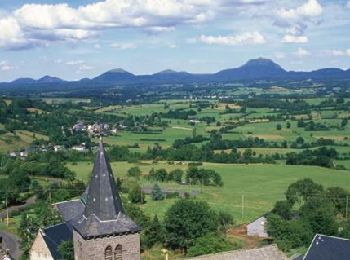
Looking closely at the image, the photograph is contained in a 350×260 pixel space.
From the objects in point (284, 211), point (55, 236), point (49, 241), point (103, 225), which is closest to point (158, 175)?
point (284, 211)

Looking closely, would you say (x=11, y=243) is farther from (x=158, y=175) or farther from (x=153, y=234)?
(x=158, y=175)

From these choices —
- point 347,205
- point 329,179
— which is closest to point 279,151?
point 329,179

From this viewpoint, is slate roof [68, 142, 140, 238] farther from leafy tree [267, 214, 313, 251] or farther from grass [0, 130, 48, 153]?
grass [0, 130, 48, 153]

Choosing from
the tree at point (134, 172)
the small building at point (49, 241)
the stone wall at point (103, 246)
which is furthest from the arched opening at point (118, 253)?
the tree at point (134, 172)

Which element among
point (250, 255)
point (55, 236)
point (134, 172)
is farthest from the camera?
point (134, 172)

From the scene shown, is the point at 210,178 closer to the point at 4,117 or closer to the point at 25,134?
the point at 25,134

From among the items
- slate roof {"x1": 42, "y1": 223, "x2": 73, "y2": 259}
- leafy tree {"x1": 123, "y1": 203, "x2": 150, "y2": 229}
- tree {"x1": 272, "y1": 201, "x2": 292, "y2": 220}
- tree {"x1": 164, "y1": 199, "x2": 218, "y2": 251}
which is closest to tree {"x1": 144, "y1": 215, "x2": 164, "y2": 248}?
leafy tree {"x1": 123, "y1": 203, "x2": 150, "y2": 229}

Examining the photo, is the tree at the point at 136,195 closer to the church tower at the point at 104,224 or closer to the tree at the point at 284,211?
the tree at the point at 284,211
